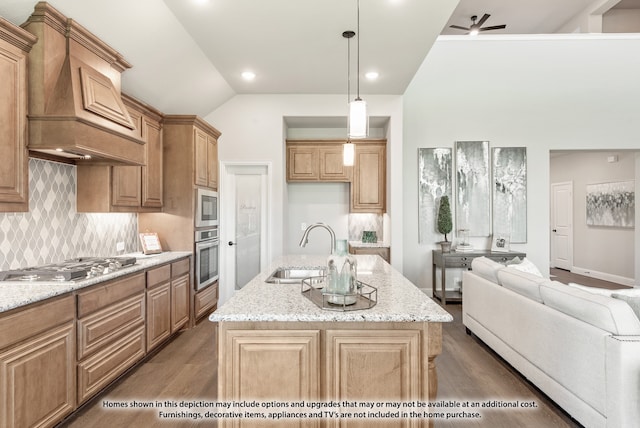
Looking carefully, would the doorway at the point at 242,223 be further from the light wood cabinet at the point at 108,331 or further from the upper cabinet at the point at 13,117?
the upper cabinet at the point at 13,117

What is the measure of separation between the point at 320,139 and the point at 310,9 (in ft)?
7.94

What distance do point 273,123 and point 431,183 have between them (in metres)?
2.54

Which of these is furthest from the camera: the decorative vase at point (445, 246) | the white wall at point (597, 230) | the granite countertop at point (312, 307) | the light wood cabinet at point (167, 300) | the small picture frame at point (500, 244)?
the white wall at point (597, 230)

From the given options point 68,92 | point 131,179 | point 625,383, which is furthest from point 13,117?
point 625,383

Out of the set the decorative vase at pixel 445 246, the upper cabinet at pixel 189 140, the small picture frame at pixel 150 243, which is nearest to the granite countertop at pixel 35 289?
the small picture frame at pixel 150 243

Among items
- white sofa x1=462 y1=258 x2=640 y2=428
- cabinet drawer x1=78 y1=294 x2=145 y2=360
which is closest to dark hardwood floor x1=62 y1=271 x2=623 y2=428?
white sofa x1=462 y1=258 x2=640 y2=428

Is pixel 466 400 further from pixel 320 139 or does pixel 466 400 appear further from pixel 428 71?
pixel 428 71

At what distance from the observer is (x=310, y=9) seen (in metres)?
2.85

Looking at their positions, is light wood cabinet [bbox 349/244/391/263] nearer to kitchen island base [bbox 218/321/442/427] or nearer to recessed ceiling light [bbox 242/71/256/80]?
recessed ceiling light [bbox 242/71/256/80]

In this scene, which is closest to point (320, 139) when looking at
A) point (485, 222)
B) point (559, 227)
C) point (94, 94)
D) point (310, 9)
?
point (310, 9)

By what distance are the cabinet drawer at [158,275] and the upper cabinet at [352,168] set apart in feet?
7.74

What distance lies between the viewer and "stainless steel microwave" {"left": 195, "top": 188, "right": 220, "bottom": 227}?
405cm

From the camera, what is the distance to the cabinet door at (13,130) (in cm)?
198

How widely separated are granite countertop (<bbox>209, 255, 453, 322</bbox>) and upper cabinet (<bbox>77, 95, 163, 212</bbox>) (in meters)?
1.78
